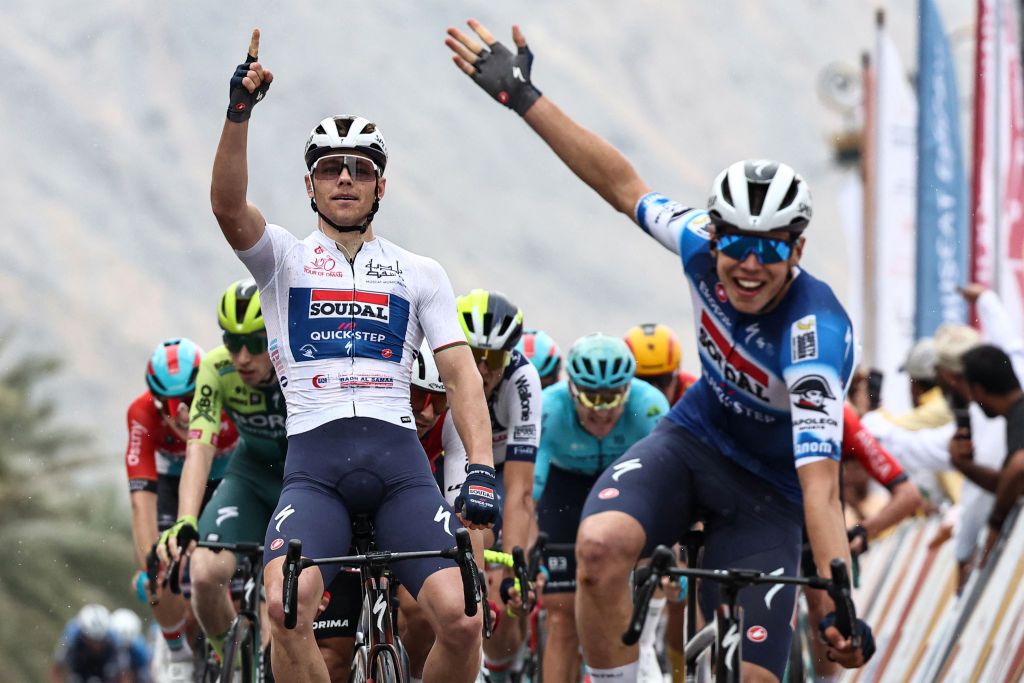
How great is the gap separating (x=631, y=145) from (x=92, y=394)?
3631 centimetres

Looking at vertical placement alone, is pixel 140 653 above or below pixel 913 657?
above

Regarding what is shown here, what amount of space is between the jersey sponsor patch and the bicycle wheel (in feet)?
6.16

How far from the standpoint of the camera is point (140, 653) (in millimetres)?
19641

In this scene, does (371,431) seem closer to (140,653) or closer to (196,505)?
(196,505)

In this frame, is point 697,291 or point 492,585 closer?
point 697,291

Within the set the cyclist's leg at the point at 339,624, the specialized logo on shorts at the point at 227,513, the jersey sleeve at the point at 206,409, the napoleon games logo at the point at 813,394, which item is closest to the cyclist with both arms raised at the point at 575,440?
the specialized logo on shorts at the point at 227,513

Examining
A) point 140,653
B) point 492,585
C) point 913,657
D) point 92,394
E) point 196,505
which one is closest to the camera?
point 196,505

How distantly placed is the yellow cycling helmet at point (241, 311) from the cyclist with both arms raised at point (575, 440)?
1861mm

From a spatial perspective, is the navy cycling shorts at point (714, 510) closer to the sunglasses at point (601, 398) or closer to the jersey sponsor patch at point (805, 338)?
the jersey sponsor patch at point (805, 338)

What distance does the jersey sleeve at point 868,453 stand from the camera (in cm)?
973

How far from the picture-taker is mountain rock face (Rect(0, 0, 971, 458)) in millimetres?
81312

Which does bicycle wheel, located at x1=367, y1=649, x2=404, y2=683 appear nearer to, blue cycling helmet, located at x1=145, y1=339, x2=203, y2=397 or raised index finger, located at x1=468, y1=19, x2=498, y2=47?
raised index finger, located at x1=468, y1=19, x2=498, y2=47

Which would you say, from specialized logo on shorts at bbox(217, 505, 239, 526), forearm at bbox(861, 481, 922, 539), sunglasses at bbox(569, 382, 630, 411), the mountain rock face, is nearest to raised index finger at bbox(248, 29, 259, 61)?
specialized logo on shorts at bbox(217, 505, 239, 526)

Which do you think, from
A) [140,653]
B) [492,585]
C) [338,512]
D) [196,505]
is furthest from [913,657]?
[140,653]
